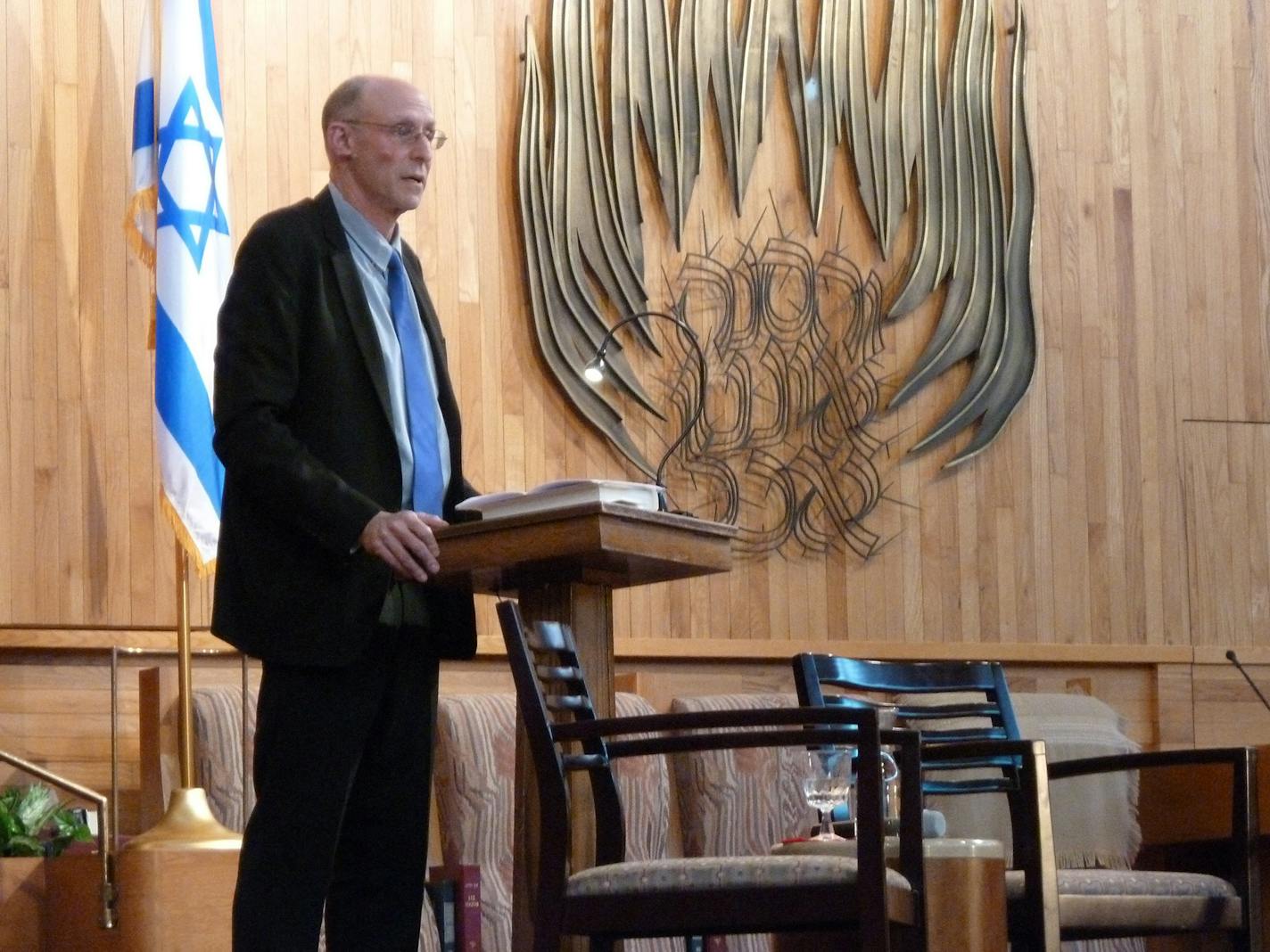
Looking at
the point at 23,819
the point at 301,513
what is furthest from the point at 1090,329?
the point at 301,513

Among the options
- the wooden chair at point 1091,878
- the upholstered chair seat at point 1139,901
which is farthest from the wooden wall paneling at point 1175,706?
the upholstered chair seat at point 1139,901

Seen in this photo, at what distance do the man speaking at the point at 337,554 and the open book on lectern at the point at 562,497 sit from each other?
89 mm

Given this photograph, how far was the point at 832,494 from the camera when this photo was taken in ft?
17.5

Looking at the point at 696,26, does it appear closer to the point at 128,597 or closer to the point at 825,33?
the point at 825,33

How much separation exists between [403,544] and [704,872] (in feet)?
1.85

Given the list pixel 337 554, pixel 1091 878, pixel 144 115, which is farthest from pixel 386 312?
pixel 144 115

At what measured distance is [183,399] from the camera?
13.7 feet

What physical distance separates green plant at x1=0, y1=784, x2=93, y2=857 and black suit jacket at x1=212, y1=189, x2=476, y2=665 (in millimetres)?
1678

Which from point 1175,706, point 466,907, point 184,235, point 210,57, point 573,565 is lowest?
point 466,907

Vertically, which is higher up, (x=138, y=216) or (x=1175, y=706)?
(x=138, y=216)

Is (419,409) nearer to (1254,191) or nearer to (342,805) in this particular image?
(342,805)

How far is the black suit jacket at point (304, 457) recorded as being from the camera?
2.46 m

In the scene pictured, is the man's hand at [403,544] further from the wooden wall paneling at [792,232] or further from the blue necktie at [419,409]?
the wooden wall paneling at [792,232]

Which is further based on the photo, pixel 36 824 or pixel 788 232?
pixel 788 232
